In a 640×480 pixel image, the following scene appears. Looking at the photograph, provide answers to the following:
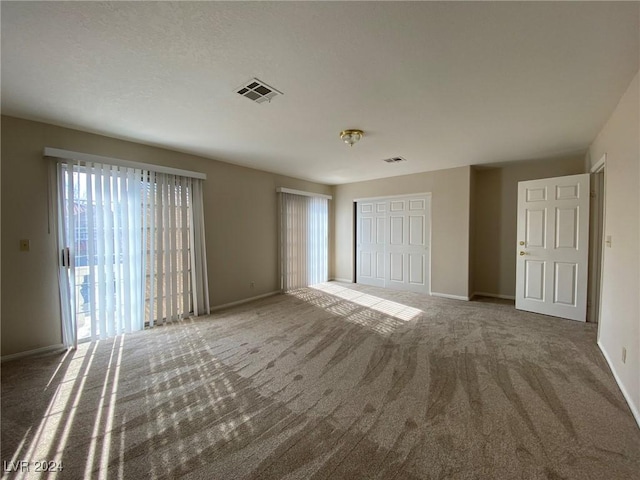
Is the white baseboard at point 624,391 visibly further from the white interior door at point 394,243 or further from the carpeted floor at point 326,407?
the white interior door at point 394,243

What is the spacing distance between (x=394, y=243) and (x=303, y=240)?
Answer: 2.06m

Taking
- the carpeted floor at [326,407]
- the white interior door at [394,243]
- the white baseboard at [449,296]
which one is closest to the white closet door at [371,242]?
the white interior door at [394,243]

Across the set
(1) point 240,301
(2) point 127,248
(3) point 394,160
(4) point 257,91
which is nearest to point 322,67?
(4) point 257,91

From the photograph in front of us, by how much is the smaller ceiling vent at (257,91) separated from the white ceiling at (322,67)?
73 millimetres

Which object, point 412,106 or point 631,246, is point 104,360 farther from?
point 631,246

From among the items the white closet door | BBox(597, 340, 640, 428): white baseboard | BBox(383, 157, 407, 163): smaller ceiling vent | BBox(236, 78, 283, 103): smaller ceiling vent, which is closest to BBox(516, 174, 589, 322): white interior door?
BBox(597, 340, 640, 428): white baseboard

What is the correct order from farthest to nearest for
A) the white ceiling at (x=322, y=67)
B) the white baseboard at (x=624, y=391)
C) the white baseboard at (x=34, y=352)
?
the white baseboard at (x=34, y=352)
the white baseboard at (x=624, y=391)
the white ceiling at (x=322, y=67)

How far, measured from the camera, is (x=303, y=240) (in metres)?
6.03

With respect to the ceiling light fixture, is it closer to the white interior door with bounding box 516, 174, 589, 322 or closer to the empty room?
Answer: the empty room

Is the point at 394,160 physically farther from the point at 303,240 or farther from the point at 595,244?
the point at 595,244

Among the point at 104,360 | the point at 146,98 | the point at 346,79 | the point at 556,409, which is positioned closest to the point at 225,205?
the point at 146,98

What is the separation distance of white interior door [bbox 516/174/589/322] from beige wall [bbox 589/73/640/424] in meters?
1.04

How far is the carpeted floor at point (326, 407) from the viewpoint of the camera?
149 centimetres

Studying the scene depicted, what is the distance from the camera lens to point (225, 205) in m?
4.54
